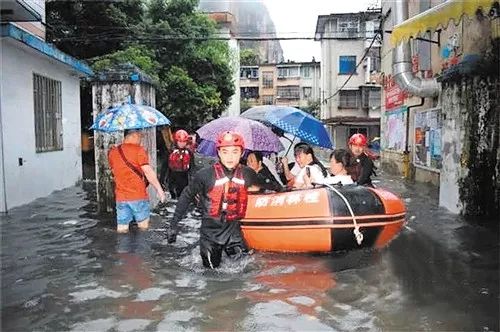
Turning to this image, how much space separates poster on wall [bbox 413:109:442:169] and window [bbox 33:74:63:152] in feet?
32.2

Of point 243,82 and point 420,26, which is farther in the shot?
point 243,82

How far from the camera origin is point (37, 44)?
9.70m

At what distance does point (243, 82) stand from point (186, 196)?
170 feet

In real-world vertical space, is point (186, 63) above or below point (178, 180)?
above

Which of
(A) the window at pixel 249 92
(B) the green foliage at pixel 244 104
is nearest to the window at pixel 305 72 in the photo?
(A) the window at pixel 249 92

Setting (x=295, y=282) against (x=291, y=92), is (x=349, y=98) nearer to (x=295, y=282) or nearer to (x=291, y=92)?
(x=291, y=92)

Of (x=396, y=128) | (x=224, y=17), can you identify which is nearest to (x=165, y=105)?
(x=396, y=128)

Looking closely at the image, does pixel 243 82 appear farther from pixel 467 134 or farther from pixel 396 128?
pixel 467 134

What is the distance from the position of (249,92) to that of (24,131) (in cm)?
4708

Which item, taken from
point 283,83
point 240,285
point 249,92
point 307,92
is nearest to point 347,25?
point 307,92

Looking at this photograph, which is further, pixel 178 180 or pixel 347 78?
pixel 347 78

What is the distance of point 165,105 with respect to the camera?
2178 centimetres

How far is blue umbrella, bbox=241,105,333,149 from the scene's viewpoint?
763cm

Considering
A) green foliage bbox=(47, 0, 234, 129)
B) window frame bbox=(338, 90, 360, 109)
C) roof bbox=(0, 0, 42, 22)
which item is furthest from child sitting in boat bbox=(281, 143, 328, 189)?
window frame bbox=(338, 90, 360, 109)
